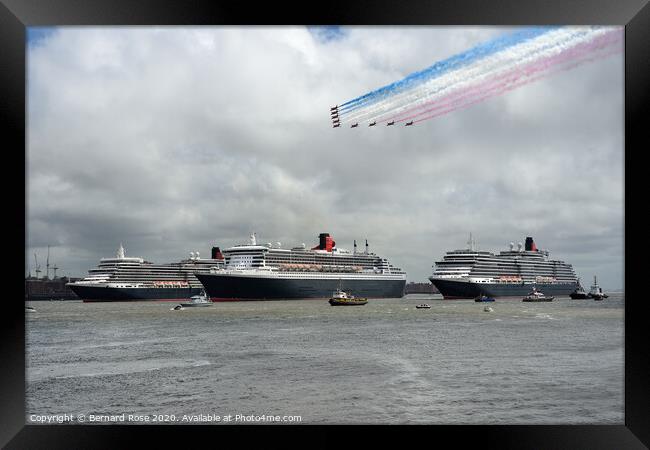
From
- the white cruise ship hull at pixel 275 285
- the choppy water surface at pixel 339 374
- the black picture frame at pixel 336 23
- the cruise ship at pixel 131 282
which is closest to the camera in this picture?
the black picture frame at pixel 336 23

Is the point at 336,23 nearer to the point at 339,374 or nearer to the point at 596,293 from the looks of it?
the point at 339,374

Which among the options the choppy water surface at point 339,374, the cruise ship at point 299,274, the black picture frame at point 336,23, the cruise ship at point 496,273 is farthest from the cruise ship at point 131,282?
the black picture frame at point 336,23

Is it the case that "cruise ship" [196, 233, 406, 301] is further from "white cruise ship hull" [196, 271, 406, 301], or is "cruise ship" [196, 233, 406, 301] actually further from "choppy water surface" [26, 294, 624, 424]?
"choppy water surface" [26, 294, 624, 424]

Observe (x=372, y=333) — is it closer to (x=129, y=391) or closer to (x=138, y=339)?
(x=138, y=339)

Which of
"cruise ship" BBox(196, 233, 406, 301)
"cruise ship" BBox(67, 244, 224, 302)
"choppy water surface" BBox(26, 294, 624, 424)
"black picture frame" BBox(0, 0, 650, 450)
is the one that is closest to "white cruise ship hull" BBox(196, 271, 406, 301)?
"cruise ship" BBox(196, 233, 406, 301)

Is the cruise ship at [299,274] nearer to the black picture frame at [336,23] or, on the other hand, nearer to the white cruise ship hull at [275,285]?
the white cruise ship hull at [275,285]
